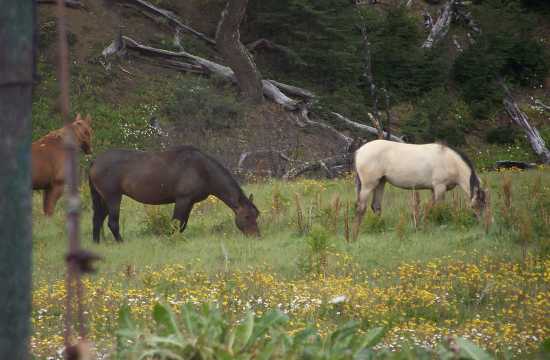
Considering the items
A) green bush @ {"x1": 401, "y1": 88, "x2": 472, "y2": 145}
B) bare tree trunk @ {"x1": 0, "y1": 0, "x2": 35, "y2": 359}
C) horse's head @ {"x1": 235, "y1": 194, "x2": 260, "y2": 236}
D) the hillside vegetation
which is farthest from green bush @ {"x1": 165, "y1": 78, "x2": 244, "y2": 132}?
bare tree trunk @ {"x1": 0, "y1": 0, "x2": 35, "y2": 359}

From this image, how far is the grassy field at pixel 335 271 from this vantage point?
7.34 m

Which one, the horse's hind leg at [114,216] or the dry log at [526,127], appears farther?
the dry log at [526,127]

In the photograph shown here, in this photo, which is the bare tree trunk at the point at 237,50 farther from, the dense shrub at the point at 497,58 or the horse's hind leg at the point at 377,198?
the horse's hind leg at the point at 377,198

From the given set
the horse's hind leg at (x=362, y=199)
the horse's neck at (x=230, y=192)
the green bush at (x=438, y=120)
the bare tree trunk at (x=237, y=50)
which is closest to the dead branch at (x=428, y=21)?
the green bush at (x=438, y=120)

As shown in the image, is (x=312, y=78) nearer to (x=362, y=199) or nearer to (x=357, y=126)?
(x=357, y=126)

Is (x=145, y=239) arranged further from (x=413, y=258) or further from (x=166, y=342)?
(x=166, y=342)

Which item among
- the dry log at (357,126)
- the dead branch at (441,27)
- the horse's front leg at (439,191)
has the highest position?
the dead branch at (441,27)

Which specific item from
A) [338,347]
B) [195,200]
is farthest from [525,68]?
[338,347]

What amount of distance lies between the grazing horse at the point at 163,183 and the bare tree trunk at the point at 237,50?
11229 millimetres

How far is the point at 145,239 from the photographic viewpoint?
1211 centimetres

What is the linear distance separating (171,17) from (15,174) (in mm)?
24226

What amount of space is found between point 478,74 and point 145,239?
18.4m

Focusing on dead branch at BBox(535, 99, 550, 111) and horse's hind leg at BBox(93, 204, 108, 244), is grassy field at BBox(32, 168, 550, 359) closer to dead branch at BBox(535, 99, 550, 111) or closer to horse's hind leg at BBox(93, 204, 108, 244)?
horse's hind leg at BBox(93, 204, 108, 244)

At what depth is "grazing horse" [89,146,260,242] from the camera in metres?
12.4
